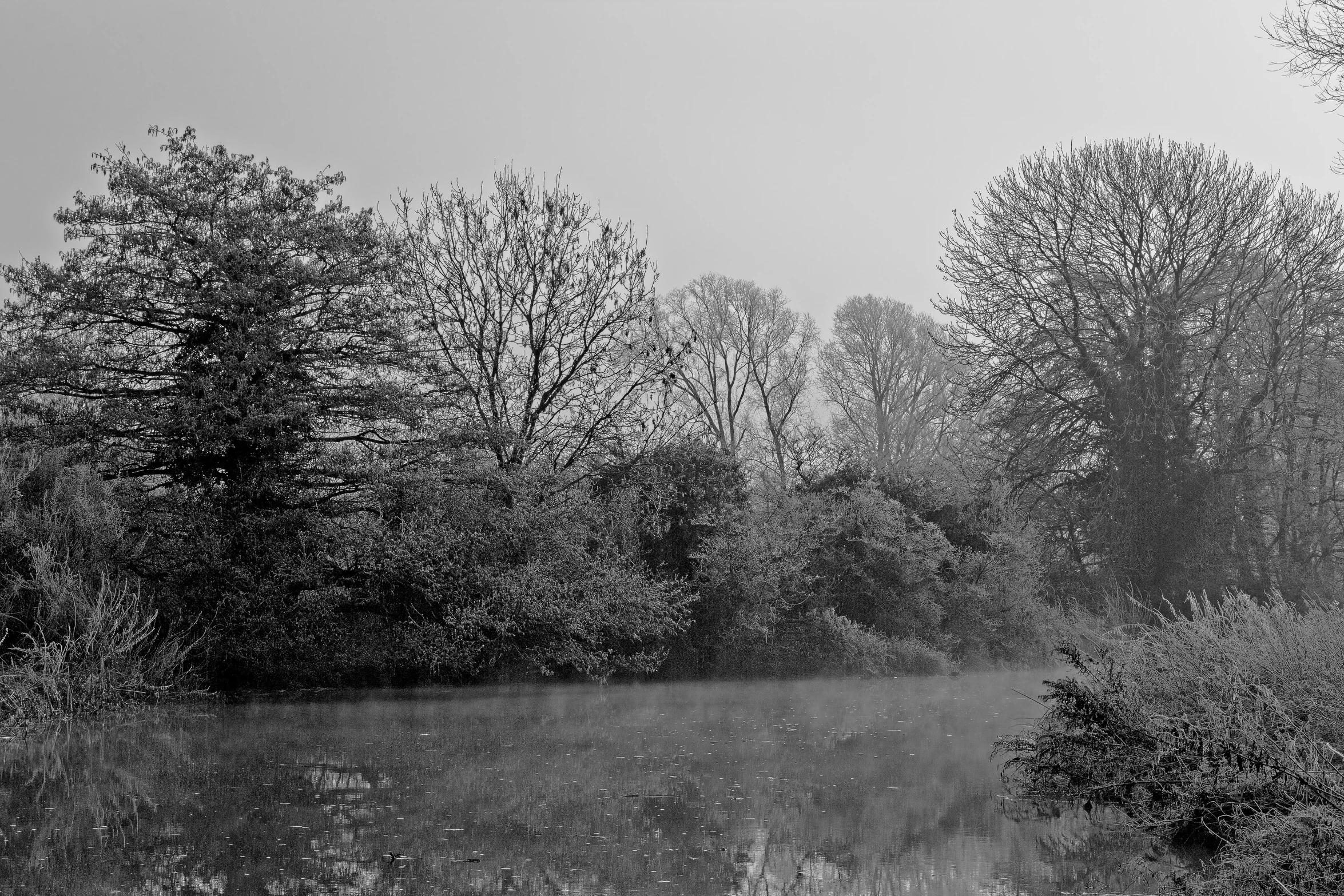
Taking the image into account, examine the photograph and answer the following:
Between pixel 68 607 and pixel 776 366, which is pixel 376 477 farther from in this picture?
pixel 776 366

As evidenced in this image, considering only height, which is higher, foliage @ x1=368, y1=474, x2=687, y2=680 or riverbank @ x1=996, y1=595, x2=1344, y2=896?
foliage @ x1=368, y1=474, x2=687, y2=680

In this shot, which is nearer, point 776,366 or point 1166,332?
point 1166,332

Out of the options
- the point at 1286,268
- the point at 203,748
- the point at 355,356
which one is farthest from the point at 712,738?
the point at 1286,268

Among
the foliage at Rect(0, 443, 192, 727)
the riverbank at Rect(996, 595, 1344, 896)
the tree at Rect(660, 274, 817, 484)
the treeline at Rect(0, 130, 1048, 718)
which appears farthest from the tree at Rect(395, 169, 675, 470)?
the tree at Rect(660, 274, 817, 484)

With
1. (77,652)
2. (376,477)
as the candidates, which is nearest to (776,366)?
(376,477)

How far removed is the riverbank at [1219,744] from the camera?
5.86m

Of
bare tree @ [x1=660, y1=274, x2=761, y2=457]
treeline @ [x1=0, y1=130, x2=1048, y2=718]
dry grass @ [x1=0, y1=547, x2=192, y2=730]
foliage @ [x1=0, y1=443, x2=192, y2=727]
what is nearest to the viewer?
dry grass @ [x1=0, y1=547, x2=192, y2=730]

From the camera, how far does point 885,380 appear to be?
4069 cm

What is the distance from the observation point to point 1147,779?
7.64 m

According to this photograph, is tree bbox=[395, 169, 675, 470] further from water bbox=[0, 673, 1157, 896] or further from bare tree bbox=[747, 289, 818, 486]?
bare tree bbox=[747, 289, 818, 486]

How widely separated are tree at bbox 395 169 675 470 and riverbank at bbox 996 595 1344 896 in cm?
1231

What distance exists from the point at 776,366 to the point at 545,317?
1866 cm

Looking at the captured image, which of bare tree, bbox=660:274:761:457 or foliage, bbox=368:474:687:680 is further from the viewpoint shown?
bare tree, bbox=660:274:761:457

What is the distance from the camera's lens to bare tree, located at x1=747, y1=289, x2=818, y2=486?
39594mm
